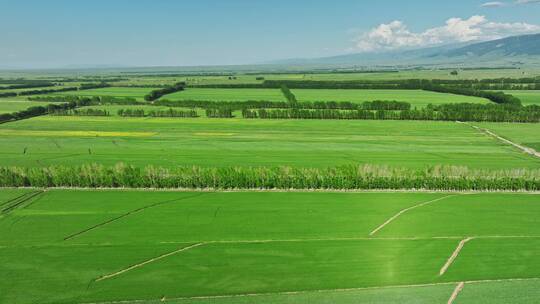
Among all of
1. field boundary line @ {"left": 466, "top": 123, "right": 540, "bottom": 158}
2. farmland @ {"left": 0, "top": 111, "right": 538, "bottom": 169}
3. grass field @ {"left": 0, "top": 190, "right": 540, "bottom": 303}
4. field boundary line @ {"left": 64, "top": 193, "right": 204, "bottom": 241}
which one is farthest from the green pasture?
field boundary line @ {"left": 64, "top": 193, "right": 204, "bottom": 241}

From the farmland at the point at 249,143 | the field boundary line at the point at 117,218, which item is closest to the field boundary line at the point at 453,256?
the farmland at the point at 249,143

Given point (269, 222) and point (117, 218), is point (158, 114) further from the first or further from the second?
point (269, 222)

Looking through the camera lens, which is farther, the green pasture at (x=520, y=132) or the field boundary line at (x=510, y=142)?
the green pasture at (x=520, y=132)

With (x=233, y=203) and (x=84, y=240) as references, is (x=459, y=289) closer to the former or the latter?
(x=233, y=203)

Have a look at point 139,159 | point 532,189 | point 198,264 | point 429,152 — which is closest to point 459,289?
point 198,264

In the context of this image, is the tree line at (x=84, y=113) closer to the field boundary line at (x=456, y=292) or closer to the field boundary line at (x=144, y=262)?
the field boundary line at (x=144, y=262)

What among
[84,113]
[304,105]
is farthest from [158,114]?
[304,105]

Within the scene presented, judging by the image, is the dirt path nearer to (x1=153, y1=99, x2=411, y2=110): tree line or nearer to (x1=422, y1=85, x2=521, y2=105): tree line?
(x1=153, y1=99, x2=411, y2=110): tree line
